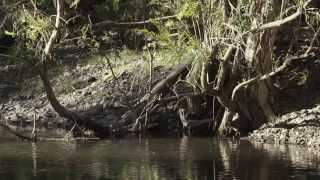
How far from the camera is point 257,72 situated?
95.1 ft

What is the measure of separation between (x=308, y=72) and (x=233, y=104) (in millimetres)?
4567

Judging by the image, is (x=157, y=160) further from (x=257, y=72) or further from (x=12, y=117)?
(x=12, y=117)

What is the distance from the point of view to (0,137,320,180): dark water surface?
2095 cm

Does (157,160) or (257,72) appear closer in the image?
(157,160)

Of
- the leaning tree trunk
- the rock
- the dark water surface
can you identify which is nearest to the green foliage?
the leaning tree trunk

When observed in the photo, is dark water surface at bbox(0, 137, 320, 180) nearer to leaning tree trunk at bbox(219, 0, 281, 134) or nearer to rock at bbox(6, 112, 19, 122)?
leaning tree trunk at bbox(219, 0, 281, 134)

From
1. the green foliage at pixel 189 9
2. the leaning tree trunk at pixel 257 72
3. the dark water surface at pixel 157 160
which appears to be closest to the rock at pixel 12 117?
the dark water surface at pixel 157 160

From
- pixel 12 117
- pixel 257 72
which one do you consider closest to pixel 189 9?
pixel 257 72

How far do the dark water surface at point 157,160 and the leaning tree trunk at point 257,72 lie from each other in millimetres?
1407

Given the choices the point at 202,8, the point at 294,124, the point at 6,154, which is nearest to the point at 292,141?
the point at 294,124

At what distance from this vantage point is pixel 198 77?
29.3 m

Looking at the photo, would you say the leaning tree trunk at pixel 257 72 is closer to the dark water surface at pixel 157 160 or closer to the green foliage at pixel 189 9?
the dark water surface at pixel 157 160

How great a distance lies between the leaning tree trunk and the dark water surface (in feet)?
4.62

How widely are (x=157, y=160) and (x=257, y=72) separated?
668 cm
